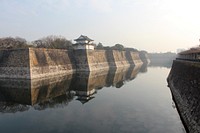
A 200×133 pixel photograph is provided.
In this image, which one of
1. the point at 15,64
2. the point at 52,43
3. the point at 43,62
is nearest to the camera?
the point at 15,64

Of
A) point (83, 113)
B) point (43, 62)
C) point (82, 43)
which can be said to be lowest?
point (83, 113)

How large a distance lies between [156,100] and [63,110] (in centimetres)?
741

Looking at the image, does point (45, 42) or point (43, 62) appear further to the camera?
point (45, 42)

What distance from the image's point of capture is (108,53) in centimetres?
5412

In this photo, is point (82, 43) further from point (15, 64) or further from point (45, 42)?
point (15, 64)

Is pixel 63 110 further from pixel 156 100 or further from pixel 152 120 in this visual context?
pixel 156 100

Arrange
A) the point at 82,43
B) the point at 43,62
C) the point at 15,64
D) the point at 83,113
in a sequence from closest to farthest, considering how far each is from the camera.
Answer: the point at 83,113 → the point at 15,64 → the point at 43,62 → the point at 82,43

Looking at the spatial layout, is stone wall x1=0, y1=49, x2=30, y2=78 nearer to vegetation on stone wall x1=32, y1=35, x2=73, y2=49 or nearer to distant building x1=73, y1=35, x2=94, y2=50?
distant building x1=73, y1=35, x2=94, y2=50

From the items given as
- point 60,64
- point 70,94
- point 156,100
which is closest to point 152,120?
point 156,100

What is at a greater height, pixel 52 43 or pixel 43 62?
pixel 52 43

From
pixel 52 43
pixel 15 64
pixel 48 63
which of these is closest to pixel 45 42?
pixel 52 43

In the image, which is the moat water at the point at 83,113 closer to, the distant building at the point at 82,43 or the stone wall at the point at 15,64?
the stone wall at the point at 15,64

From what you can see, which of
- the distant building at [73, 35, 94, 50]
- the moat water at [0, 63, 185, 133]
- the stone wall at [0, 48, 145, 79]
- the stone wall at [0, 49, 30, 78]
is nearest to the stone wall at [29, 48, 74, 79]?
the stone wall at [0, 48, 145, 79]

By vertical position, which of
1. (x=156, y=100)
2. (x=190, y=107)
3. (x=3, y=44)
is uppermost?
(x=3, y=44)
